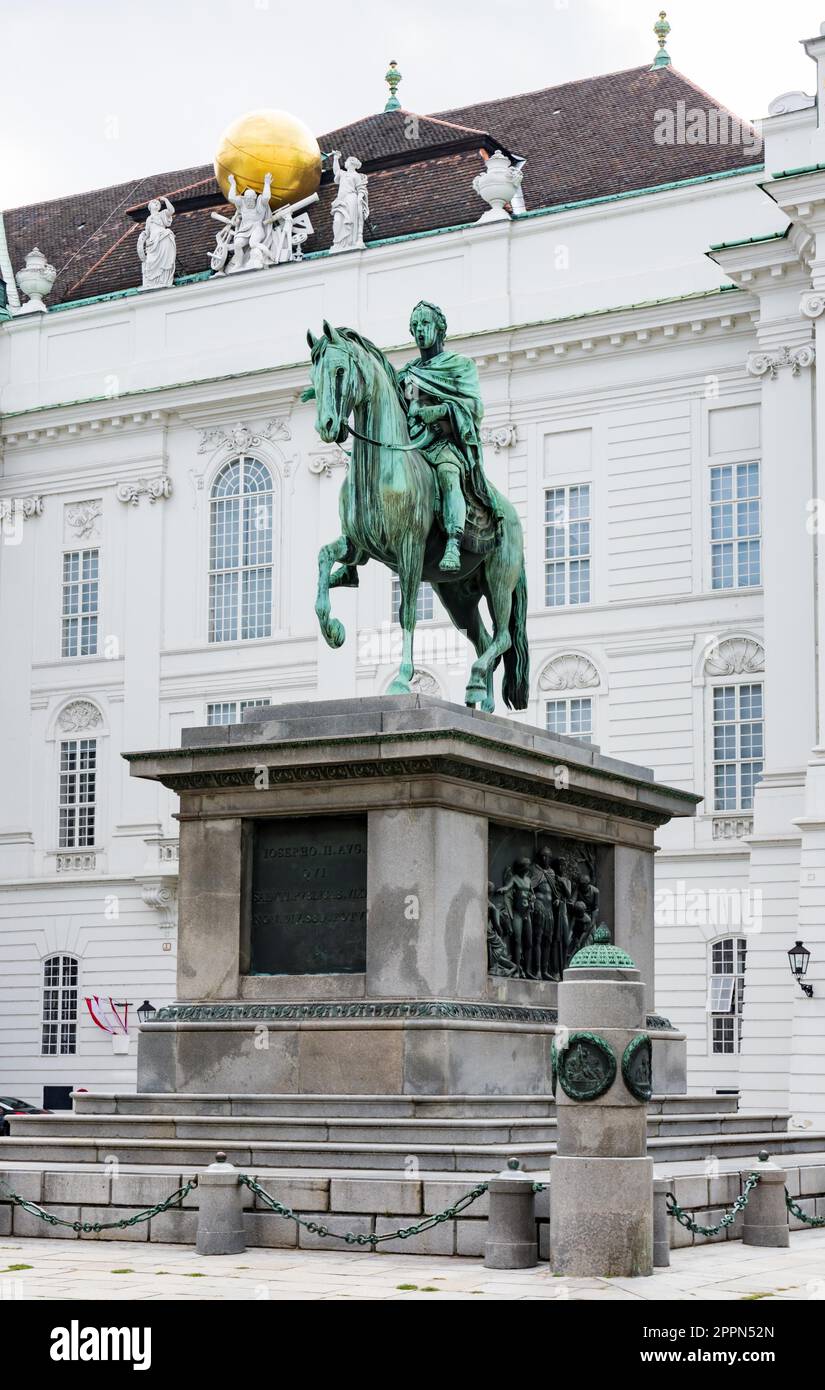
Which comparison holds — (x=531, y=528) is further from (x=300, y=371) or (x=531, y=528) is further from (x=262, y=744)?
(x=262, y=744)

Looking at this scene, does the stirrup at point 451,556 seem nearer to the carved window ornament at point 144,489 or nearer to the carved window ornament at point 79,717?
the carved window ornament at point 144,489

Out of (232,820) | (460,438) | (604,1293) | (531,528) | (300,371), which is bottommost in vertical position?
(604,1293)

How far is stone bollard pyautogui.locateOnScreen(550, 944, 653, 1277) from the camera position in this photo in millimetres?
12414

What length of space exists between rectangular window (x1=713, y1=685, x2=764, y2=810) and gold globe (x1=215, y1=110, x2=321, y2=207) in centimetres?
1675

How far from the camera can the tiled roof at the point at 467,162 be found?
155 feet

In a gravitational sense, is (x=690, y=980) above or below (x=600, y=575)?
below

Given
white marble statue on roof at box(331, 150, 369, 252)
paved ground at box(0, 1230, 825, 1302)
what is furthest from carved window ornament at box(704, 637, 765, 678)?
paved ground at box(0, 1230, 825, 1302)

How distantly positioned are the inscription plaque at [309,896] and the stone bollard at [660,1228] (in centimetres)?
313

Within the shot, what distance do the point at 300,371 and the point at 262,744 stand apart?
1232 inches

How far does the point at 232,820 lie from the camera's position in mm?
16375

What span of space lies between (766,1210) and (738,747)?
26281mm

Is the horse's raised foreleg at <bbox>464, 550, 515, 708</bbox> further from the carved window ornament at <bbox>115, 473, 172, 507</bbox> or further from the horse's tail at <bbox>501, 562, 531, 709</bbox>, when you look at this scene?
the carved window ornament at <bbox>115, 473, 172, 507</bbox>

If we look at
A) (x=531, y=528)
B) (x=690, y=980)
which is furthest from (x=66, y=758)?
(x=690, y=980)

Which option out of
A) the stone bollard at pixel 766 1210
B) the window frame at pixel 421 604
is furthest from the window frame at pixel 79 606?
the stone bollard at pixel 766 1210
